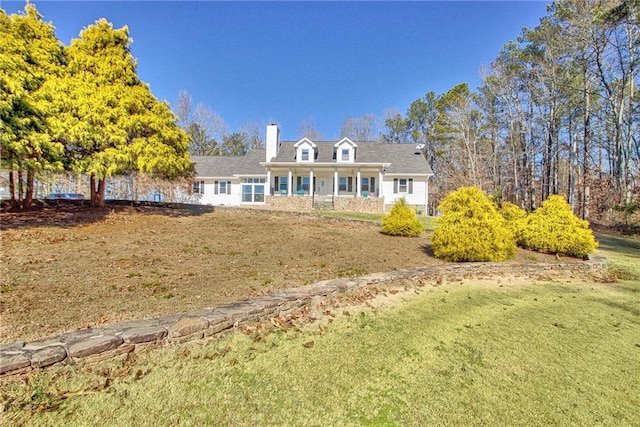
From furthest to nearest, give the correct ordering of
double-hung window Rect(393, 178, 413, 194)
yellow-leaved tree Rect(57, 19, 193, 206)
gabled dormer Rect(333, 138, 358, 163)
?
1. double-hung window Rect(393, 178, 413, 194)
2. gabled dormer Rect(333, 138, 358, 163)
3. yellow-leaved tree Rect(57, 19, 193, 206)

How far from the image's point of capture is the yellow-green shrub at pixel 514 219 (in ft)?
31.6

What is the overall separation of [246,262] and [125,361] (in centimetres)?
353

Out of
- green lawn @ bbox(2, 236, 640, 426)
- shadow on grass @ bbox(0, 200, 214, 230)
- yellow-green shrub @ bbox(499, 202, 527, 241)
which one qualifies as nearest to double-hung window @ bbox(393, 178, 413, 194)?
yellow-green shrub @ bbox(499, 202, 527, 241)

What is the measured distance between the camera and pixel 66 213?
9641 mm

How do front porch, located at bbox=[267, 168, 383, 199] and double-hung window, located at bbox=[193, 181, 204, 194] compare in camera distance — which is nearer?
front porch, located at bbox=[267, 168, 383, 199]

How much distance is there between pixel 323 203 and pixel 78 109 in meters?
15.0

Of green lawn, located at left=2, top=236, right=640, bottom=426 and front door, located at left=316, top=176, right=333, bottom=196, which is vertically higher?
front door, located at left=316, top=176, right=333, bottom=196

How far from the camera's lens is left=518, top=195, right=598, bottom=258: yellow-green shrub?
8.43 meters

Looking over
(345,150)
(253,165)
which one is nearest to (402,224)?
(345,150)

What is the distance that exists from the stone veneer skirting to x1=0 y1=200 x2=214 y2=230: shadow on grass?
7.40m

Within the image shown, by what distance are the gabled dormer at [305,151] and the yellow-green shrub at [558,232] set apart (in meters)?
16.5

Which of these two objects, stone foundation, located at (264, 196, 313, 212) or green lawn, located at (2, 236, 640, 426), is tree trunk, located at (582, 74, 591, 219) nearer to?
stone foundation, located at (264, 196, 313, 212)

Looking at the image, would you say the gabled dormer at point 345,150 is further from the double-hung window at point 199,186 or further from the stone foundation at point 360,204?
the double-hung window at point 199,186

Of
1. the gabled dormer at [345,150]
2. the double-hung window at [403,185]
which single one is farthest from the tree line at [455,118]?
the gabled dormer at [345,150]
